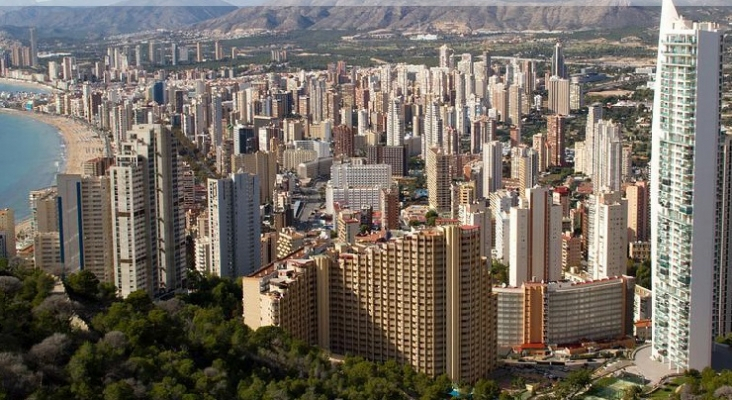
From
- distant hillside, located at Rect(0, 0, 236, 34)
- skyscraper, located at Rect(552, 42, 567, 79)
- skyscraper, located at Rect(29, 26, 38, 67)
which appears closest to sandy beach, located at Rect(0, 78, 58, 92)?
skyscraper, located at Rect(29, 26, 38, 67)

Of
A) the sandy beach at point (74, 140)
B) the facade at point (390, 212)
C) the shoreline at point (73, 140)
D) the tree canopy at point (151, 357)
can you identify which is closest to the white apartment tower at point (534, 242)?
the tree canopy at point (151, 357)

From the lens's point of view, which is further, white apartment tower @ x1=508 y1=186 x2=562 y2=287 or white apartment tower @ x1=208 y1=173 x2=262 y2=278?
white apartment tower @ x1=208 y1=173 x2=262 y2=278

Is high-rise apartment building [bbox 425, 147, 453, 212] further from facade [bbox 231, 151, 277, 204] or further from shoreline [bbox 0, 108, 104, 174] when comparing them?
shoreline [bbox 0, 108, 104, 174]

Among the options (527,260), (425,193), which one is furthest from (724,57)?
(425,193)

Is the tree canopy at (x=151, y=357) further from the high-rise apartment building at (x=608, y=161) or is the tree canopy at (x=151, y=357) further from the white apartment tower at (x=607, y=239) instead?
the high-rise apartment building at (x=608, y=161)

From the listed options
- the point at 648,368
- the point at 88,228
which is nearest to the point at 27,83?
the point at 88,228

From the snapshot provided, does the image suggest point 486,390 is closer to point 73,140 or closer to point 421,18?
point 73,140
